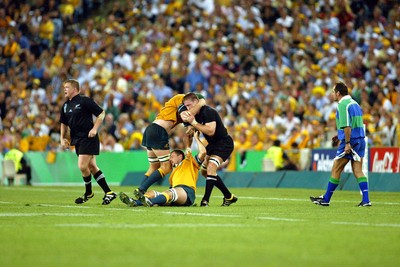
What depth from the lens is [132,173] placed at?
30.2 m

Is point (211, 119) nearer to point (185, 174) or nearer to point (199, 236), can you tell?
point (185, 174)

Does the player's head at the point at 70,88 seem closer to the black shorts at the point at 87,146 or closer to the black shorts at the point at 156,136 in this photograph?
the black shorts at the point at 87,146

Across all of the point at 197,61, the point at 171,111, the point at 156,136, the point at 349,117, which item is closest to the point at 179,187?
the point at 156,136

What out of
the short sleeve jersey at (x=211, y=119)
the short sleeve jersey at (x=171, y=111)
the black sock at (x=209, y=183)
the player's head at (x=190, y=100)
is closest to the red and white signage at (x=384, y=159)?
the short sleeve jersey at (x=171, y=111)

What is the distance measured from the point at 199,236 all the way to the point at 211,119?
5934mm

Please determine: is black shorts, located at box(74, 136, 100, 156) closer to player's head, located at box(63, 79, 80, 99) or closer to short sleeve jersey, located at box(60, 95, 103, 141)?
short sleeve jersey, located at box(60, 95, 103, 141)

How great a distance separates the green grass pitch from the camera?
8086 mm

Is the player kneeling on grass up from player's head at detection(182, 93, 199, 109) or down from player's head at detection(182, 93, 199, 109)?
down

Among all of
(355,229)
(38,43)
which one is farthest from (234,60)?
(355,229)

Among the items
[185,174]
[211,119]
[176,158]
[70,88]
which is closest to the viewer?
[185,174]

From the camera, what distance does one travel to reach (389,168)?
24297mm

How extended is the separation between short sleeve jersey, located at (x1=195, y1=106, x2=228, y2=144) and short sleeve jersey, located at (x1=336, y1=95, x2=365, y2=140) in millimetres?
1964

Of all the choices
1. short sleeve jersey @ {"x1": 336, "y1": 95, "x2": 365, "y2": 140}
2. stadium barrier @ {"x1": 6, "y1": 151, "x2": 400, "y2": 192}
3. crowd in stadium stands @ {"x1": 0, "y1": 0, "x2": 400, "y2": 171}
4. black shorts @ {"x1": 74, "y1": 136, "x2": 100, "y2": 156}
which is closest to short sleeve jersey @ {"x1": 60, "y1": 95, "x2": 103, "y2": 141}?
black shorts @ {"x1": 74, "y1": 136, "x2": 100, "y2": 156}

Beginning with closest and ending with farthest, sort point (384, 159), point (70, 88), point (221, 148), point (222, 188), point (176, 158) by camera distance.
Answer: point (176, 158)
point (221, 148)
point (222, 188)
point (70, 88)
point (384, 159)
